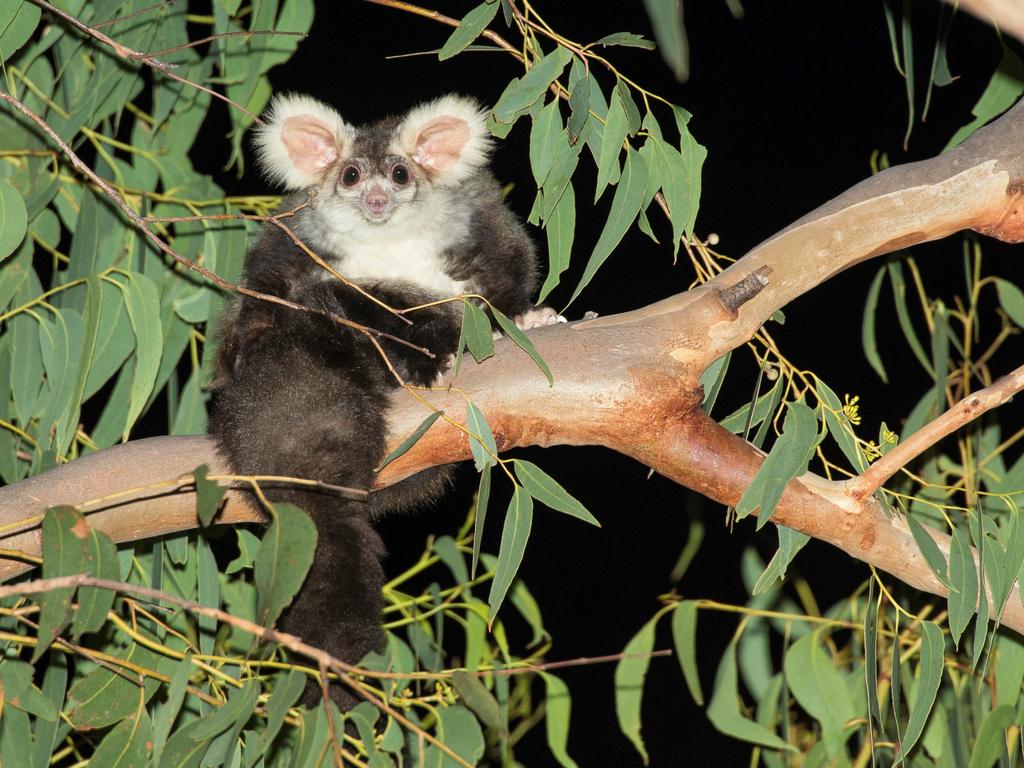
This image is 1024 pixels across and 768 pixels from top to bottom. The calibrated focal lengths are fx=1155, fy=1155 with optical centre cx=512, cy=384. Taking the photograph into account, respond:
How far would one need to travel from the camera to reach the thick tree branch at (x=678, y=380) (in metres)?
2.21

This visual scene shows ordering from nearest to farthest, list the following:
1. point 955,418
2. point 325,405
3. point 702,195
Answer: point 955,418, point 325,405, point 702,195

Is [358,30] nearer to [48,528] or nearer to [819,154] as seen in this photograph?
[819,154]

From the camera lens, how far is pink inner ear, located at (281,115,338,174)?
3.06 m

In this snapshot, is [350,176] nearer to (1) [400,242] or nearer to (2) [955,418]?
(1) [400,242]

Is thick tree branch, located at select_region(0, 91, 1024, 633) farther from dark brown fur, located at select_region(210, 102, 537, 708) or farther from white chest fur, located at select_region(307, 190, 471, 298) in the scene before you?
white chest fur, located at select_region(307, 190, 471, 298)

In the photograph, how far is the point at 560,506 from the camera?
213 centimetres

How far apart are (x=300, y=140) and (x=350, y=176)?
20 cm

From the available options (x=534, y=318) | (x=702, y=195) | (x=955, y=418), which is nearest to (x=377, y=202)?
(x=534, y=318)

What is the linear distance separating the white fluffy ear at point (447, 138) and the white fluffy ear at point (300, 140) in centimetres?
18

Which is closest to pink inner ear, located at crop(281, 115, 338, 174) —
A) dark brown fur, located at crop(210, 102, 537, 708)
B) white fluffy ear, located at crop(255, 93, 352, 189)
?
white fluffy ear, located at crop(255, 93, 352, 189)

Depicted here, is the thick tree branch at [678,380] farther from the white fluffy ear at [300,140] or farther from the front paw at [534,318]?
the white fluffy ear at [300,140]

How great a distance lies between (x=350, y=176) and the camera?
3.03 metres

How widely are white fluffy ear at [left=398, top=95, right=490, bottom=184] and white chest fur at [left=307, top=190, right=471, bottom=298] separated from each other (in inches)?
6.5

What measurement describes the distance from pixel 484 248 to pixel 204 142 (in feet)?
8.63
